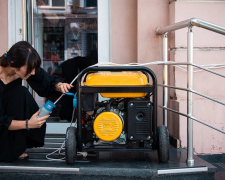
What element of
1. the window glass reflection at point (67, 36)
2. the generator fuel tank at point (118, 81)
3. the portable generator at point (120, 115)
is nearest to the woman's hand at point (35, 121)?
the portable generator at point (120, 115)

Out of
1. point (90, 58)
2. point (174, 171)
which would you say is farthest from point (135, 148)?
point (90, 58)

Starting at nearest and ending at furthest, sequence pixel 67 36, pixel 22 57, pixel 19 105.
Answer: pixel 22 57 < pixel 19 105 < pixel 67 36

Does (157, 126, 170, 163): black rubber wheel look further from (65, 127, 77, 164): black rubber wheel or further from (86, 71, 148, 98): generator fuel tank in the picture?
(65, 127, 77, 164): black rubber wheel

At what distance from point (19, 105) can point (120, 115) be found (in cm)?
85

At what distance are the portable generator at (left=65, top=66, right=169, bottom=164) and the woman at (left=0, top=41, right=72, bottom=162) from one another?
0.93ft

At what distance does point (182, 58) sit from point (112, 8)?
1.05 metres

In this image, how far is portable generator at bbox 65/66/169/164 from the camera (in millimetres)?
2570

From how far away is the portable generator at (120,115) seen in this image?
2.57 meters

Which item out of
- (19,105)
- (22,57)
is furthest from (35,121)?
(22,57)

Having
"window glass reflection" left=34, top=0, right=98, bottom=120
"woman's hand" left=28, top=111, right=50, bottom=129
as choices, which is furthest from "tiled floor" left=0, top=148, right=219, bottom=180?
"window glass reflection" left=34, top=0, right=98, bottom=120

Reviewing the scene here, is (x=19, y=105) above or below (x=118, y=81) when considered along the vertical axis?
below

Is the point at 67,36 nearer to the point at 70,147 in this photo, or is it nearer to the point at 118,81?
the point at 118,81

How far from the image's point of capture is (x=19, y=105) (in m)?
2.82

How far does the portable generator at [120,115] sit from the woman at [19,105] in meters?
0.28
